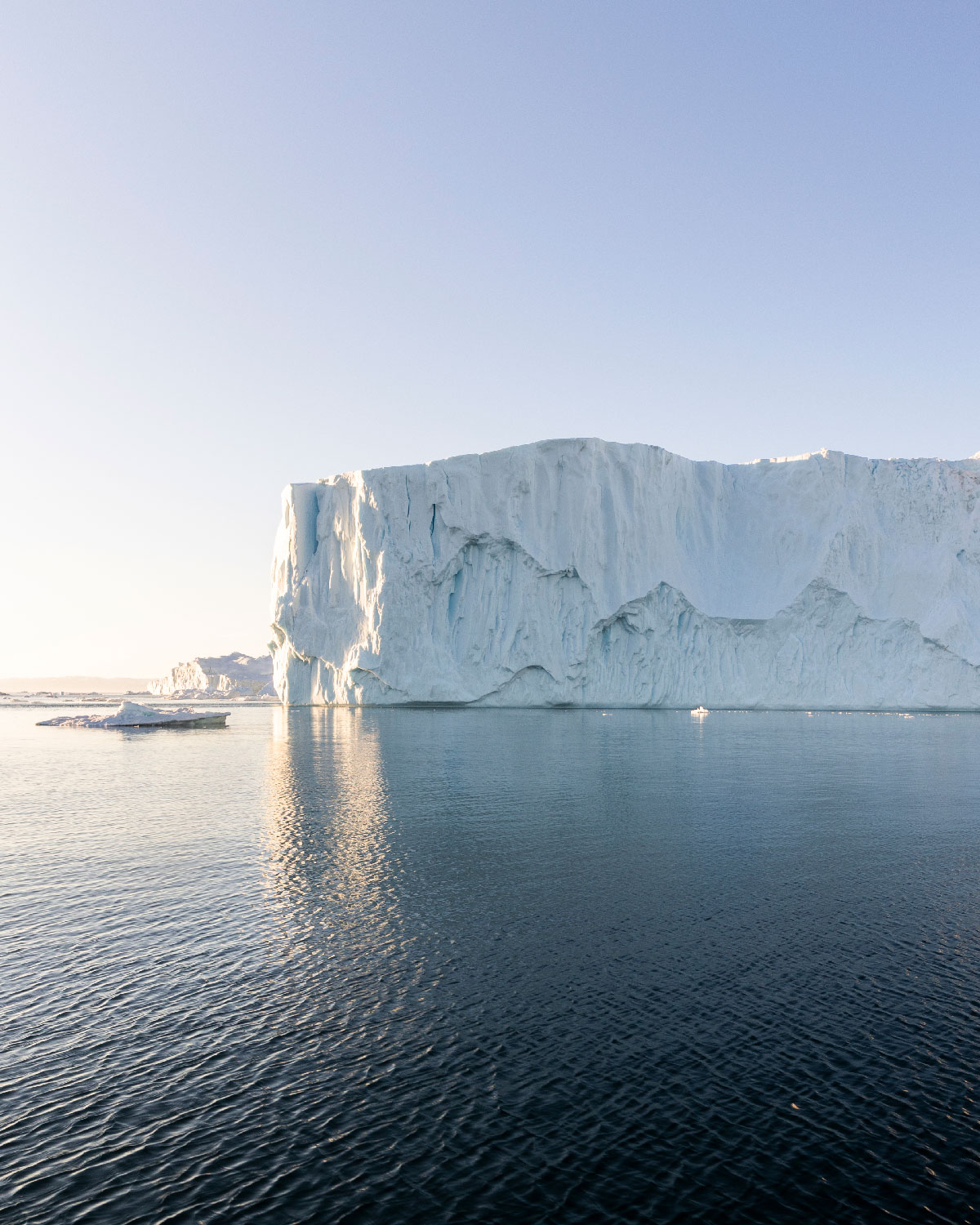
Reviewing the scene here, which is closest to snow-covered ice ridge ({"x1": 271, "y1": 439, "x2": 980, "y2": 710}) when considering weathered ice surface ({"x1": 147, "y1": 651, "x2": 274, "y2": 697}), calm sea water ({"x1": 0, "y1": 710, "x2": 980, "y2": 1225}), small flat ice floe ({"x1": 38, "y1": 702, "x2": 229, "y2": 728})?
small flat ice floe ({"x1": 38, "y1": 702, "x2": 229, "y2": 728})

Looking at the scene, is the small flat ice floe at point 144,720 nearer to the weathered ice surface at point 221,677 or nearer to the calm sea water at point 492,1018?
the calm sea water at point 492,1018

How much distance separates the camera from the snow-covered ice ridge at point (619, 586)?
50.7m

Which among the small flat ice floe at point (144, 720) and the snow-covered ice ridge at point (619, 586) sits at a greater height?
the snow-covered ice ridge at point (619, 586)

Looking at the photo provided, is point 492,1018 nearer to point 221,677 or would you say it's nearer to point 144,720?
point 144,720

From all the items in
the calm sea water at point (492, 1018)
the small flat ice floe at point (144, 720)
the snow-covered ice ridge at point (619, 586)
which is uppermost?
the snow-covered ice ridge at point (619, 586)

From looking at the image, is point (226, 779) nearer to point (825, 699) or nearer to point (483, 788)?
point (483, 788)

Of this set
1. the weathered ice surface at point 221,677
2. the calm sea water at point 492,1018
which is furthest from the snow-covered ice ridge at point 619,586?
the weathered ice surface at point 221,677

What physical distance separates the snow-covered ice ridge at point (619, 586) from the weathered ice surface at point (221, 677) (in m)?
57.5

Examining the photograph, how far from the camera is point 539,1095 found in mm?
5980

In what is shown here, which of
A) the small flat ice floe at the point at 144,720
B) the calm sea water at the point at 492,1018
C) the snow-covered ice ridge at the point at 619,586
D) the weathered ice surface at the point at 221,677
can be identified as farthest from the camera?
the weathered ice surface at the point at 221,677

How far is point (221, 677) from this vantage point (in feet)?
368

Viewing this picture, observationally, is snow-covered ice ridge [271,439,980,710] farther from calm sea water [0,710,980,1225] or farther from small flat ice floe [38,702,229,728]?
calm sea water [0,710,980,1225]

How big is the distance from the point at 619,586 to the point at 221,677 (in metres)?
75.9

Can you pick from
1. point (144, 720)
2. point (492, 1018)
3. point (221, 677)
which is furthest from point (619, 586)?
point (221, 677)
